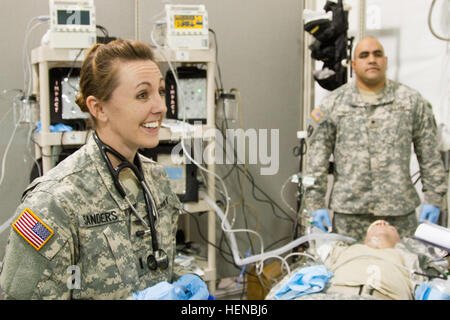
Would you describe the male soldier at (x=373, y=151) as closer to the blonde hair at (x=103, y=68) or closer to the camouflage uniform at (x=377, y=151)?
the camouflage uniform at (x=377, y=151)

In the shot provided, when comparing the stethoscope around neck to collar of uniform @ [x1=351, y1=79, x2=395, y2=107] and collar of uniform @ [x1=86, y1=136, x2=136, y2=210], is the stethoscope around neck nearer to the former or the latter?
collar of uniform @ [x1=86, y1=136, x2=136, y2=210]

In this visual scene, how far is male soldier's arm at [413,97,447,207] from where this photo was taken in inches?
74.5

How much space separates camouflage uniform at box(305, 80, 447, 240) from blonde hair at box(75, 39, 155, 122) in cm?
130

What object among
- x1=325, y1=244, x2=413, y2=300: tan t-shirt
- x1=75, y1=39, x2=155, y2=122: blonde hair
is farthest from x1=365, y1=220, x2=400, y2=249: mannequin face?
x1=75, y1=39, x2=155, y2=122: blonde hair

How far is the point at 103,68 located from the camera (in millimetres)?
901

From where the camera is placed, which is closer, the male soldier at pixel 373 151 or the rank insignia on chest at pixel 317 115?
the male soldier at pixel 373 151

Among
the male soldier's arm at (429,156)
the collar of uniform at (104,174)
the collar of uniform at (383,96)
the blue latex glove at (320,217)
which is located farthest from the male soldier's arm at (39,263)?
the male soldier's arm at (429,156)

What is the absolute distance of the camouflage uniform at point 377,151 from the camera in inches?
75.4

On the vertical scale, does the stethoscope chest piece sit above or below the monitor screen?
below

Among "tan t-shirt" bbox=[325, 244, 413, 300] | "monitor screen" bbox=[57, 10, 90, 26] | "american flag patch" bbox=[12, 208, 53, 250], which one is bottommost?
"tan t-shirt" bbox=[325, 244, 413, 300]

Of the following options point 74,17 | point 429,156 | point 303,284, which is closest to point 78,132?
point 74,17

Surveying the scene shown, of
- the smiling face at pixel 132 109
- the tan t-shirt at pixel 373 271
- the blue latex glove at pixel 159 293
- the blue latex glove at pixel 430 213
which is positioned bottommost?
the tan t-shirt at pixel 373 271

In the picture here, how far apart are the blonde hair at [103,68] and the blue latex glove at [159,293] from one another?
0.43 meters
